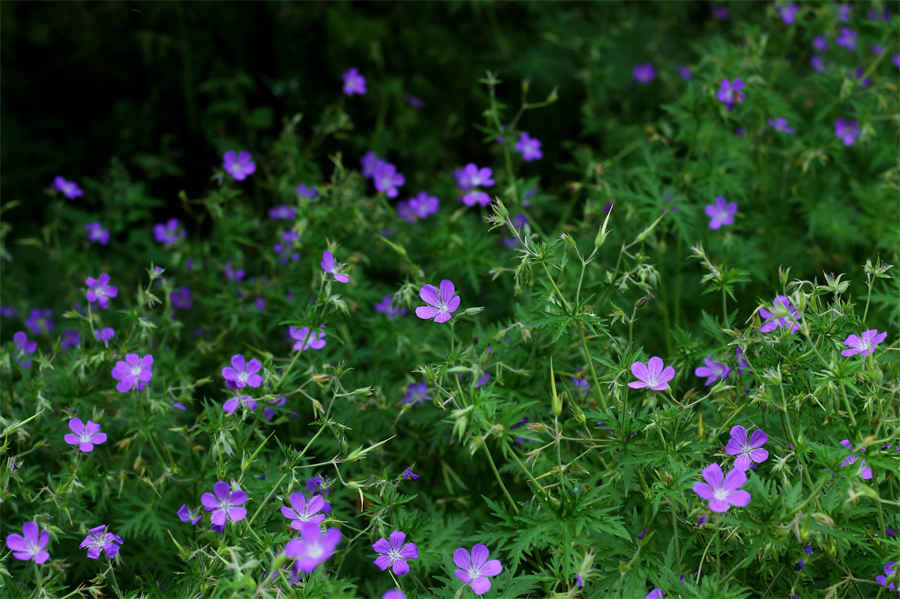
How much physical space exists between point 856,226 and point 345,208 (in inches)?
87.1

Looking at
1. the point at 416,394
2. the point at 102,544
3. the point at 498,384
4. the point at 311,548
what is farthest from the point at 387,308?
the point at 311,548

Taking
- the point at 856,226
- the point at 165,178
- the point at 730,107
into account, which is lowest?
the point at 165,178

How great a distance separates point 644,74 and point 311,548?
4.09 meters

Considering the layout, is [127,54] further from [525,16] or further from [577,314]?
[577,314]

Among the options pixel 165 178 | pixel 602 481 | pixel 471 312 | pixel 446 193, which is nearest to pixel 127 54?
pixel 165 178

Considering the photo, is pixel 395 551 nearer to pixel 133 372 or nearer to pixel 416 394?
pixel 416 394

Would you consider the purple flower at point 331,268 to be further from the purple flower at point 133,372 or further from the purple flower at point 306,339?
the purple flower at point 133,372

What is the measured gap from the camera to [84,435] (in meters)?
2.71

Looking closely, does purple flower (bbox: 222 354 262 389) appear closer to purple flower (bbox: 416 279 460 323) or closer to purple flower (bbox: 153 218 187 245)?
purple flower (bbox: 416 279 460 323)

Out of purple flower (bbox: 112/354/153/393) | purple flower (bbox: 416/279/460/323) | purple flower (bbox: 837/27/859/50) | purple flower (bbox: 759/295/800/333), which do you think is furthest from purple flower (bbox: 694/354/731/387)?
purple flower (bbox: 837/27/859/50)

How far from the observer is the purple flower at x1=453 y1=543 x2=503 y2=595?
7.30ft

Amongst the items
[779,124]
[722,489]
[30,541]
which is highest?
[722,489]

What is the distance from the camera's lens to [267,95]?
5.40 meters

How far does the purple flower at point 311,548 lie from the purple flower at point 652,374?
933 mm
